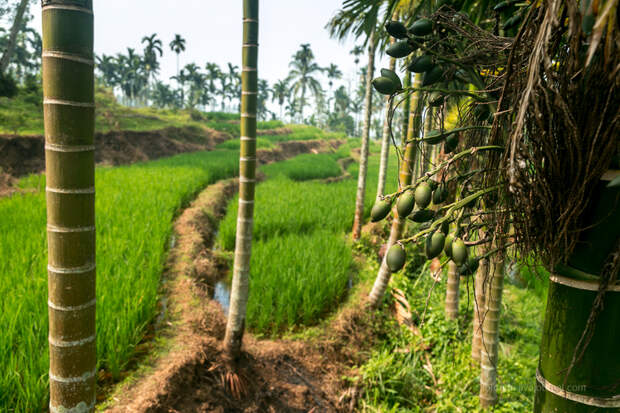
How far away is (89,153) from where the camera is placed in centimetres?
97

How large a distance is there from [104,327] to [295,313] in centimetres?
164

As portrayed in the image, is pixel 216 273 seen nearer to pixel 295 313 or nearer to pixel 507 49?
pixel 295 313

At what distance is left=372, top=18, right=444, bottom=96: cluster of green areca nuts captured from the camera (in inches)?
29.6

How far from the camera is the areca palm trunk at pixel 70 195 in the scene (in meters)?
0.88

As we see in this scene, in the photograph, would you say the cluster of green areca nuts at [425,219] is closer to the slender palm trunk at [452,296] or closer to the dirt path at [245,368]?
the dirt path at [245,368]

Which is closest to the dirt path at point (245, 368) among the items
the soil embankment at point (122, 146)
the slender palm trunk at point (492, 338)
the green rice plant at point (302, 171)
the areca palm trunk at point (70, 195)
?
the slender palm trunk at point (492, 338)

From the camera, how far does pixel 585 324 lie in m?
0.72

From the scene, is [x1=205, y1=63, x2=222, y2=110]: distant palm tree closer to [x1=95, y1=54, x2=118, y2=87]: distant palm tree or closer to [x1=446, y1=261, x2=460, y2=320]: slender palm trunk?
[x1=95, y1=54, x2=118, y2=87]: distant palm tree

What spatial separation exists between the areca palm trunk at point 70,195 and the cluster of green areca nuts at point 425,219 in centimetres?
72

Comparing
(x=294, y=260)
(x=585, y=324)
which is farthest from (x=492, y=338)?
(x=294, y=260)

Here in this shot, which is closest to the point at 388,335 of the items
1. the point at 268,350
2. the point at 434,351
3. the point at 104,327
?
the point at 434,351

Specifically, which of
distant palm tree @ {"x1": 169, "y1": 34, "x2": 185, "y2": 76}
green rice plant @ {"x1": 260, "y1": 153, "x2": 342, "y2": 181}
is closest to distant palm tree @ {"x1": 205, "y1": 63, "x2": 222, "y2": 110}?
distant palm tree @ {"x1": 169, "y1": 34, "x2": 185, "y2": 76}

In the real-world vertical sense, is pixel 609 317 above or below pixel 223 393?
above

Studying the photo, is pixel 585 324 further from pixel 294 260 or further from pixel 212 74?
pixel 212 74
